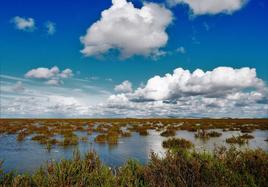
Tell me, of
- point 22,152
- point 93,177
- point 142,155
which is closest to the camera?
point 93,177

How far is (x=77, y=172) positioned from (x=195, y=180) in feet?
13.6

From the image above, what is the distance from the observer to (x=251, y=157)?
416 inches

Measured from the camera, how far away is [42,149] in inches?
918

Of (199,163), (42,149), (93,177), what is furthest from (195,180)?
(42,149)

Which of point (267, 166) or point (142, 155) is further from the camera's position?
point (142, 155)

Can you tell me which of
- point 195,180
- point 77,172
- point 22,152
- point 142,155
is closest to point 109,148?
point 142,155

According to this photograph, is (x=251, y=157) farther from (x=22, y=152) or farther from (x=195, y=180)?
(x=22, y=152)

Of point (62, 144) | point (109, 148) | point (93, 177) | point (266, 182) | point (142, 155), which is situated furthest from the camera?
point (62, 144)

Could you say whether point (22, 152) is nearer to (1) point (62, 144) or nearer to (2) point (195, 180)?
(1) point (62, 144)

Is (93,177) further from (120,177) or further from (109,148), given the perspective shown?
(109,148)

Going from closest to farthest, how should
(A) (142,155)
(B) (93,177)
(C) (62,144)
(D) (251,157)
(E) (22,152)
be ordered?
(B) (93,177)
(D) (251,157)
(A) (142,155)
(E) (22,152)
(C) (62,144)

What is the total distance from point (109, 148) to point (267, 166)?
52.6 feet

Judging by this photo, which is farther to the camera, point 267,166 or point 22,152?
point 22,152

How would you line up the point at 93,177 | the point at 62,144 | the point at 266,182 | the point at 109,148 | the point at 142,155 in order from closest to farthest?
the point at 266,182 < the point at 93,177 < the point at 142,155 < the point at 109,148 < the point at 62,144
